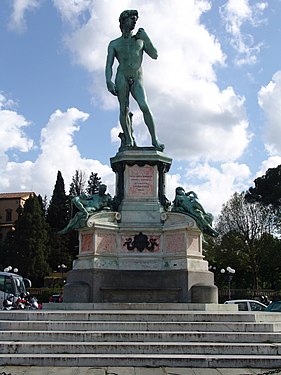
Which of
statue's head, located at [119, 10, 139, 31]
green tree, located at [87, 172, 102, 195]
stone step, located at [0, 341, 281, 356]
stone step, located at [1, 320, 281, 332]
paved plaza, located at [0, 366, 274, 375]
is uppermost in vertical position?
green tree, located at [87, 172, 102, 195]

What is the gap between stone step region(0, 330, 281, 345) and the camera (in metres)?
8.88

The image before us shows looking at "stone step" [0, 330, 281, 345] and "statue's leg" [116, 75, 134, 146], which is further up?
"statue's leg" [116, 75, 134, 146]

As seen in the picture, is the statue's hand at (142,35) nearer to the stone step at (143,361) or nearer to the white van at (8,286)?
the stone step at (143,361)

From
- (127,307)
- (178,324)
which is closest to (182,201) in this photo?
(127,307)

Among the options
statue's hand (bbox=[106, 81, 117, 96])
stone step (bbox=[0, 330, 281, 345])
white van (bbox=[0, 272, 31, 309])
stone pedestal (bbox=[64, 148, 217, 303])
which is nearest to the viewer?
stone step (bbox=[0, 330, 281, 345])

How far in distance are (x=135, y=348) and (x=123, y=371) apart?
80 centimetres

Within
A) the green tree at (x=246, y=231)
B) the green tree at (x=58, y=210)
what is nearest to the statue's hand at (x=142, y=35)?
the green tree at (x=246, y=231)

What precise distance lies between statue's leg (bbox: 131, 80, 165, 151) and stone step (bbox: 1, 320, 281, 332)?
677 cm

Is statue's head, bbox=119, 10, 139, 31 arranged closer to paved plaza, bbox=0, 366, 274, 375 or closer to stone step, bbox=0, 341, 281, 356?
stone step, bbox=0, 341, 281, 356

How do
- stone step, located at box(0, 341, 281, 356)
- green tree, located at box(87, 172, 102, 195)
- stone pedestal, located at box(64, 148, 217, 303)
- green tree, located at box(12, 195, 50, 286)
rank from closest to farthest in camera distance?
stone step, located at box(0, 341, 281, 356)
stone pedestal, located at box(64, 148, 217, 303)
green tree, located at box(12, 195, 50, 286)
green tree, located at box(87, 172, 102, 195)

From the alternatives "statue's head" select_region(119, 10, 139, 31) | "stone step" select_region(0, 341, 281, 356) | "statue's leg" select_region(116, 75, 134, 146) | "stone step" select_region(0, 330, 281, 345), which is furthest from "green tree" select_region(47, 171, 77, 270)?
"stone step" select_region(0, 341, 281, 356)

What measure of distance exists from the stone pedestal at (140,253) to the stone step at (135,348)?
4.53m

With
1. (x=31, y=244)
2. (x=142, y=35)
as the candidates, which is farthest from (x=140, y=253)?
(x=31, y=244)

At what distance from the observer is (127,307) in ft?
38.1
